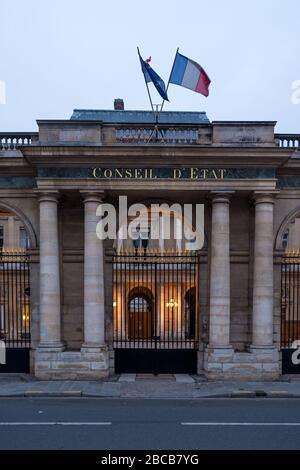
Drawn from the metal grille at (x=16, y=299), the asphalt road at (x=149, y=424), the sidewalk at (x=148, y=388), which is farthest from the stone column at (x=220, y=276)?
the metal grille at (x=16, y=299)

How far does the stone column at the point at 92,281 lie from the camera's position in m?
13.7

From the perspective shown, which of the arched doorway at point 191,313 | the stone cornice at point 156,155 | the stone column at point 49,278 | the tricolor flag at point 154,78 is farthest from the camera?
the arched doorway at point 191,313

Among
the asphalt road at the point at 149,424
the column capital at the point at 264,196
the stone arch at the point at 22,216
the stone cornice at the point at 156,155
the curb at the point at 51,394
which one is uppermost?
the stone cornice at the point at 156,155

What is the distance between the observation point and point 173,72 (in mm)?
13961

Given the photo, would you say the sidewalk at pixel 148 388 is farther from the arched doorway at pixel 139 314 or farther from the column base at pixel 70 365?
the arched doorway at pixel 139 314

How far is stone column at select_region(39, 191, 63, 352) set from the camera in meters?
13.7

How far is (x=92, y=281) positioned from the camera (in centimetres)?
1372

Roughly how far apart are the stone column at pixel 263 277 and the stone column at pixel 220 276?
964mm

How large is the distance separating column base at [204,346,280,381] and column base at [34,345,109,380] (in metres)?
3.68

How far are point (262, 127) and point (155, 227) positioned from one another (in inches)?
508

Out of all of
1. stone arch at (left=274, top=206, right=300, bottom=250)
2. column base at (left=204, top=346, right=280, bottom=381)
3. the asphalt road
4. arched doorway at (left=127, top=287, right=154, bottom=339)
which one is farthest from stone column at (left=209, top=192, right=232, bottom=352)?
arched doorway at (left=127, top=287, right=154, bottom=339)

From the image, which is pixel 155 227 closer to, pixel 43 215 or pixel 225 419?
pixel 43 215

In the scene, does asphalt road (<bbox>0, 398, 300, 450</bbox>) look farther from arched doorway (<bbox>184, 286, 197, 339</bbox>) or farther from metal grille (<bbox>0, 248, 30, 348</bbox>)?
arched doorway (<bbox>184, 286, 197, 339</bbox>)

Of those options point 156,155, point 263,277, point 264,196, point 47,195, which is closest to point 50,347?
point 47,195
